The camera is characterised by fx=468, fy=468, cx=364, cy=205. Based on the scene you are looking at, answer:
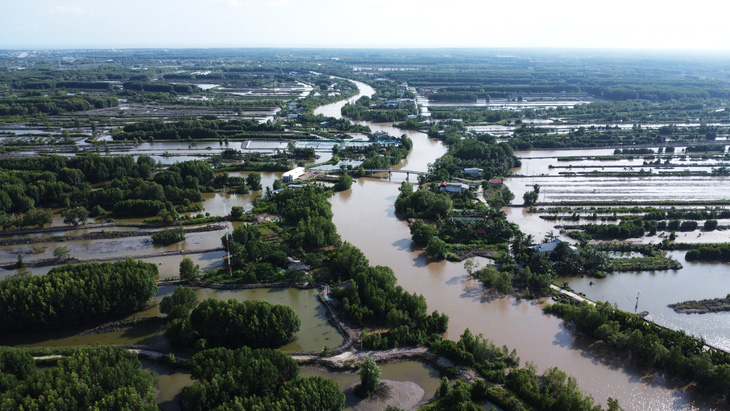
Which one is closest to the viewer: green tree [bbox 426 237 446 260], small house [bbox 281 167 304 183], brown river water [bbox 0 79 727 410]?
brown river water [bbox 0 79 727 410]

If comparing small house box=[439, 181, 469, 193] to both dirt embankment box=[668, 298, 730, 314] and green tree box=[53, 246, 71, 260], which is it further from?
green tree box=[53, 246, 71, 260]

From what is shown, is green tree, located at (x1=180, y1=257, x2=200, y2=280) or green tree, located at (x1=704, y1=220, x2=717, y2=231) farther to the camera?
green tree, located at (x1=704, y1=220, x2=717, y2=231)

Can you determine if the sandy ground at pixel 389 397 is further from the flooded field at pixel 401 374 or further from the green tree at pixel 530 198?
Result: the green tree at pixel 530 198

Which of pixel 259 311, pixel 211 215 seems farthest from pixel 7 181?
pixel 259 311

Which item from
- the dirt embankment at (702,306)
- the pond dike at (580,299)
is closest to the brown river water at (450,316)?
the dirt embankment at (702,306)

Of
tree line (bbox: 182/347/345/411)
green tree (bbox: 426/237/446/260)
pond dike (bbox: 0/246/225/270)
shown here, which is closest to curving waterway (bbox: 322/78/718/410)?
green tree (bbox: 426/237/446/260)

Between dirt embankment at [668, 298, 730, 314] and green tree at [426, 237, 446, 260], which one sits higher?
green tree at [426, 237, 446, 260]

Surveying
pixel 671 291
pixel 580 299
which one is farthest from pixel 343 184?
pixel 671 291
